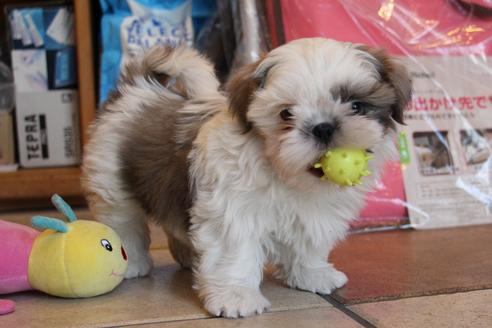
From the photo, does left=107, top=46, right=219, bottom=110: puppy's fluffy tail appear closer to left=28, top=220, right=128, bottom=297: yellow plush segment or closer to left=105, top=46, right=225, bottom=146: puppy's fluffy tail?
left=105, top=46, right=225, bottom=146: puppy's fluffy tail

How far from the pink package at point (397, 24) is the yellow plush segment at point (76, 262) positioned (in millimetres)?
1435

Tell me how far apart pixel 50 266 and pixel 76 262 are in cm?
8

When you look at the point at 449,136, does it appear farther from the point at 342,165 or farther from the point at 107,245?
the point at 107,245

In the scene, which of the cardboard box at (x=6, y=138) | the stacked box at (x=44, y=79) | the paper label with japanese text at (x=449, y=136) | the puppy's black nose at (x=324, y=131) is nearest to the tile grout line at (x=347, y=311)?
the puppy's black nose at (x=324, y=131)

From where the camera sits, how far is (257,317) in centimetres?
158

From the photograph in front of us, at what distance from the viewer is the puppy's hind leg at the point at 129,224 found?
2053 millimetres

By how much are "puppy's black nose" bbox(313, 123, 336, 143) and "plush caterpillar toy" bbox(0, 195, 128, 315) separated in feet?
2.20

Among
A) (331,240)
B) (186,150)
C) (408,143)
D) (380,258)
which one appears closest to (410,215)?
(408,143)

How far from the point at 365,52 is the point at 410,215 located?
4.23 ft

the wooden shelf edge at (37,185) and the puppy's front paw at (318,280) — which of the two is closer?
the puppy's front paw at (318,280)

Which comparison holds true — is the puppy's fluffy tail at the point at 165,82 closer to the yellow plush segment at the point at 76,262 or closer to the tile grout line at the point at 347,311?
the yellow plush segment at the point at 76,262

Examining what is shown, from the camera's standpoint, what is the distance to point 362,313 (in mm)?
1596

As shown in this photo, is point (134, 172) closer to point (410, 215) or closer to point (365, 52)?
point (365, 52)

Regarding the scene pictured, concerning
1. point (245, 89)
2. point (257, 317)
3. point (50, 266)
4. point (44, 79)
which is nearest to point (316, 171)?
point (245, 89)
